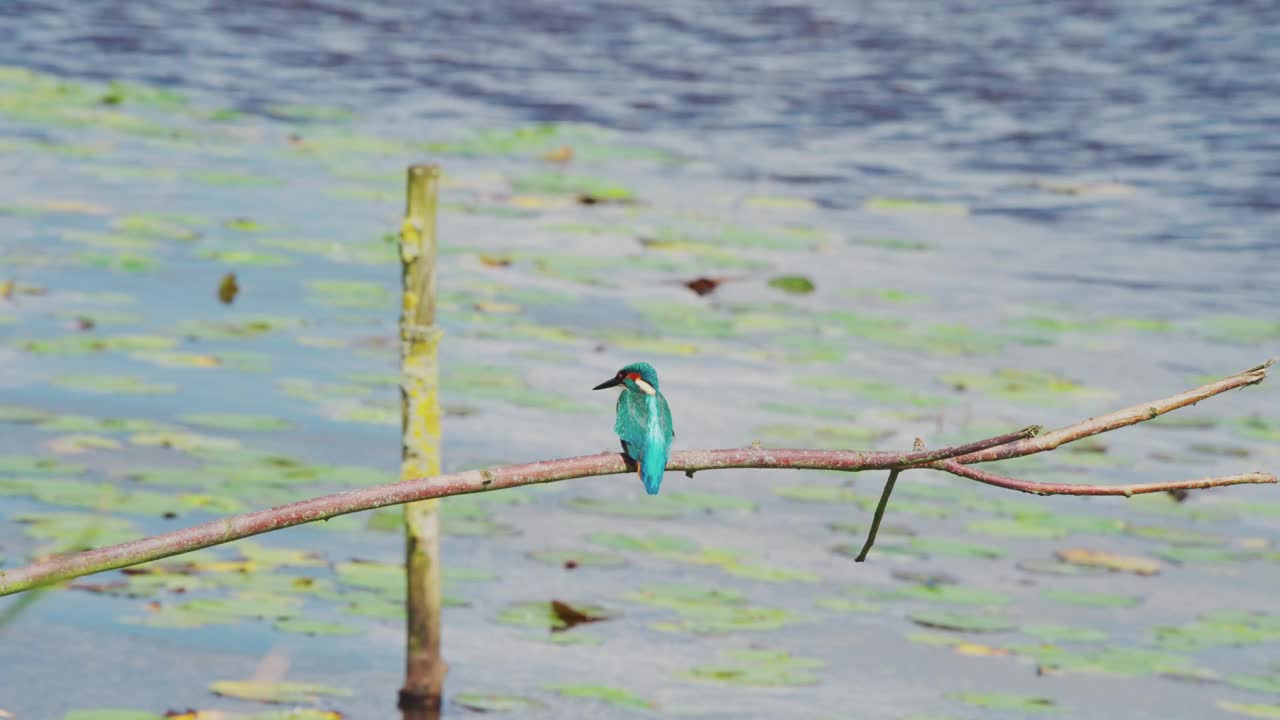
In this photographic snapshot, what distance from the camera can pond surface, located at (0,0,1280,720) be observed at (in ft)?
20.3

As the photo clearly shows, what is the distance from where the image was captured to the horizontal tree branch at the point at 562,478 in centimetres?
244

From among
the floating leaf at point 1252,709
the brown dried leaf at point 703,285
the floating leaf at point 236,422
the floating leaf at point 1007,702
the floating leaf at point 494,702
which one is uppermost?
the brown dried leaf at point 703,285

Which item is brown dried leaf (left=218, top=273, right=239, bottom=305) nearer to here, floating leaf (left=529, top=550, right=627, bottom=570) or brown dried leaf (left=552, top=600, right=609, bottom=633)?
floating leaf (left=529, top=550, right=627, bottom=570)

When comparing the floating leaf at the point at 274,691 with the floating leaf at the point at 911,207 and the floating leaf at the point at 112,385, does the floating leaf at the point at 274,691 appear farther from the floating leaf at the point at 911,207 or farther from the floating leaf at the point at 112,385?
the floating leaf at the point at 911,207

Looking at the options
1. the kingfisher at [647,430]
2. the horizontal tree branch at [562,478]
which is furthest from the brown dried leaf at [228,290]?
the horizontal tree branch at [562,478]

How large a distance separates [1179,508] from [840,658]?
232 cm

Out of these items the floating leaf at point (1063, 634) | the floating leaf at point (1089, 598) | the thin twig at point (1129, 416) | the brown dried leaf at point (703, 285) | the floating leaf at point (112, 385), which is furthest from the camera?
the brown dried leaf at point (703, 285)

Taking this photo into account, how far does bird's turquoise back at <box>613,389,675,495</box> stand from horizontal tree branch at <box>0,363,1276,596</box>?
61cm

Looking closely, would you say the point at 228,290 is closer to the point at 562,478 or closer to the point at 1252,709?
the point at 1252,709

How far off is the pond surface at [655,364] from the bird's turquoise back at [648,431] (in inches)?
31.5

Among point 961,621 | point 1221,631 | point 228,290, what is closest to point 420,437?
point 961,621

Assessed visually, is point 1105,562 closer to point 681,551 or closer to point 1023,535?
point 1023,535

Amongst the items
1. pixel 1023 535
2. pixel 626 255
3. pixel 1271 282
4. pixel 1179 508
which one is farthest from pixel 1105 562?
pixel 1271 282

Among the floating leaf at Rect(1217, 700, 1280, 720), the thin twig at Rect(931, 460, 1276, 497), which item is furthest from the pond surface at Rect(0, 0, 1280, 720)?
the thin twig at Rect(931, 460, 1276, 497)
